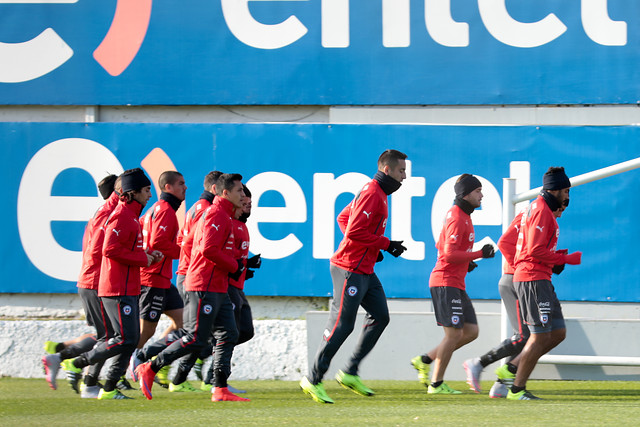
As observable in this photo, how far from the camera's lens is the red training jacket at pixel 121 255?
294 inches

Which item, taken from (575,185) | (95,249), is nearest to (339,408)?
(95,249)

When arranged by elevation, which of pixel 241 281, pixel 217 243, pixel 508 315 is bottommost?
pixel 508 315

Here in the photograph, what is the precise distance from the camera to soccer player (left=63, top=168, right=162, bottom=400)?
7488mm

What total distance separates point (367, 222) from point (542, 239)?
1415mm

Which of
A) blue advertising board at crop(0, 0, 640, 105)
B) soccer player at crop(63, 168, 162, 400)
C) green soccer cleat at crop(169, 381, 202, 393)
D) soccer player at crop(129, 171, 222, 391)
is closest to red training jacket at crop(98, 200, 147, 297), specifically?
soccer player at crop(63, 168, 162, 400)

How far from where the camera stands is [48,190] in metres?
10.8

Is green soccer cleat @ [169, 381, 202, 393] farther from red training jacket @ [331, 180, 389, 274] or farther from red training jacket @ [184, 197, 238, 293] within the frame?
red training jacket @ [331, 180, 389, 274]

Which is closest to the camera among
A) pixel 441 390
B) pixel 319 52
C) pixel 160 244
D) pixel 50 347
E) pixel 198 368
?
pixel 441 390

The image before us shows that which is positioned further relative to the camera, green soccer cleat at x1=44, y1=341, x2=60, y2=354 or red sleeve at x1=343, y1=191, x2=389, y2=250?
green soccer cleat at x1=44, y1=341, x2=60, y2=354

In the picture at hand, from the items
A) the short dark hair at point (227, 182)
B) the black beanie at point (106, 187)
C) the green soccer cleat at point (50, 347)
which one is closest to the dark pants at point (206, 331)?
the short dark hair at point (227, 182)

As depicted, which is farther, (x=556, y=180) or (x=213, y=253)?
→ (x=556, y=180)

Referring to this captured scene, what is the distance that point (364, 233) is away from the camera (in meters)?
7.23

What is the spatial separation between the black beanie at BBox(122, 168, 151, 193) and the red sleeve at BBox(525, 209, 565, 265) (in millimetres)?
3249

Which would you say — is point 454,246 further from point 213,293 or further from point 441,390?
point 213,293
